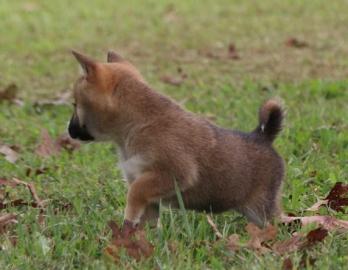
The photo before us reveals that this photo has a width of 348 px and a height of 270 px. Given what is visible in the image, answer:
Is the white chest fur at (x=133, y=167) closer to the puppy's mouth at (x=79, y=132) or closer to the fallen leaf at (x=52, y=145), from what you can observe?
the puppy's mouth at (x=79, y=132)

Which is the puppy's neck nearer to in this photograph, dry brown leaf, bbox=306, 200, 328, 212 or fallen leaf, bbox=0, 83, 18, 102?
dry brown leaf, bbox=306, 200, 328, 212

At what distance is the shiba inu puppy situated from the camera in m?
4.56

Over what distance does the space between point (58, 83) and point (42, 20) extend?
370cm

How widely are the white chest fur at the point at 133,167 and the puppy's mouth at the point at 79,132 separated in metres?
0.30

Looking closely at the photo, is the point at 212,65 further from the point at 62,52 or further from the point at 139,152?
the point at 139,152

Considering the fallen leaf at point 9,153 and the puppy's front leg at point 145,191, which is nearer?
the puppy's front leg at point 145,191

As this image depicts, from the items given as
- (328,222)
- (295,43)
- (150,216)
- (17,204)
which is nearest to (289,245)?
(328,222)

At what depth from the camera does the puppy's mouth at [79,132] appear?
4.89 metres

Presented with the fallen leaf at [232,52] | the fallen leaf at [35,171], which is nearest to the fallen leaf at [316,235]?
the fallen leaf at [35,171]

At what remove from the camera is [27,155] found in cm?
668

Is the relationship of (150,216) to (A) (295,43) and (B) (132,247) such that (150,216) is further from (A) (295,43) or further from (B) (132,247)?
(A) (295,43)

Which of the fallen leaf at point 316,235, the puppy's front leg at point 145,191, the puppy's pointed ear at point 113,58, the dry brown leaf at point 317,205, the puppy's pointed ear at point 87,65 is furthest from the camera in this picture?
the puppy's pointed ear at point 113,58

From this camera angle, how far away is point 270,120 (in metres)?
5.02

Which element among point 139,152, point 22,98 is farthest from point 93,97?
point 22,98
